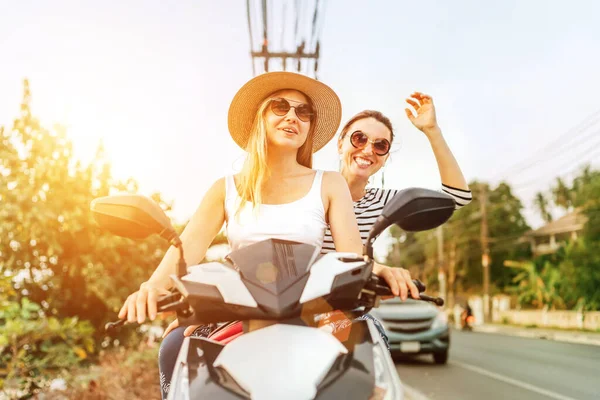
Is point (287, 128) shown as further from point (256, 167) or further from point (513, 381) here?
point (513, 381)

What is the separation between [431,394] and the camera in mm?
9750

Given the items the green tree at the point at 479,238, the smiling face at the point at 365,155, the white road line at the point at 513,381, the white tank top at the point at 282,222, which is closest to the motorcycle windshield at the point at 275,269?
the white tank top at the point at 282,222

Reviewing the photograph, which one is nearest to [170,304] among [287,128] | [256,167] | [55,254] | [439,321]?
[256,167]

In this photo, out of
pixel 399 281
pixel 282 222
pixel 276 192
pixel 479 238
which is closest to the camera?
pixel 399 281

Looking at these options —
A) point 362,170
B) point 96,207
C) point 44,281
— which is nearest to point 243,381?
point 96,207

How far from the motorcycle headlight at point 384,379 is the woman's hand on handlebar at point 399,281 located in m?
0.27

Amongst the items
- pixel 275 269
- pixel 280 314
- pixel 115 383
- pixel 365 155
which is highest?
pixel 365 155

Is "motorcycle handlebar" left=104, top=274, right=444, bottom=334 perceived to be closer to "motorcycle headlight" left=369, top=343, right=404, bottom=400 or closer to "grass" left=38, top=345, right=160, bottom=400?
"motorcycle headlight" left=369, top=343, right=404, bottom=400

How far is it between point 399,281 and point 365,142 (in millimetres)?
2243

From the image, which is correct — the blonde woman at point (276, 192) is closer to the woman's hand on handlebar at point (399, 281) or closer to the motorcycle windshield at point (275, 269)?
the woman's hand on handlebar at point (399, 281)

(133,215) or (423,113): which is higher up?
(423,113)

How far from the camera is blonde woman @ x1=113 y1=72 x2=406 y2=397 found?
7.74ft

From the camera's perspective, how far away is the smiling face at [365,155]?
4.14 metres

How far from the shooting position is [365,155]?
413 centimetres
